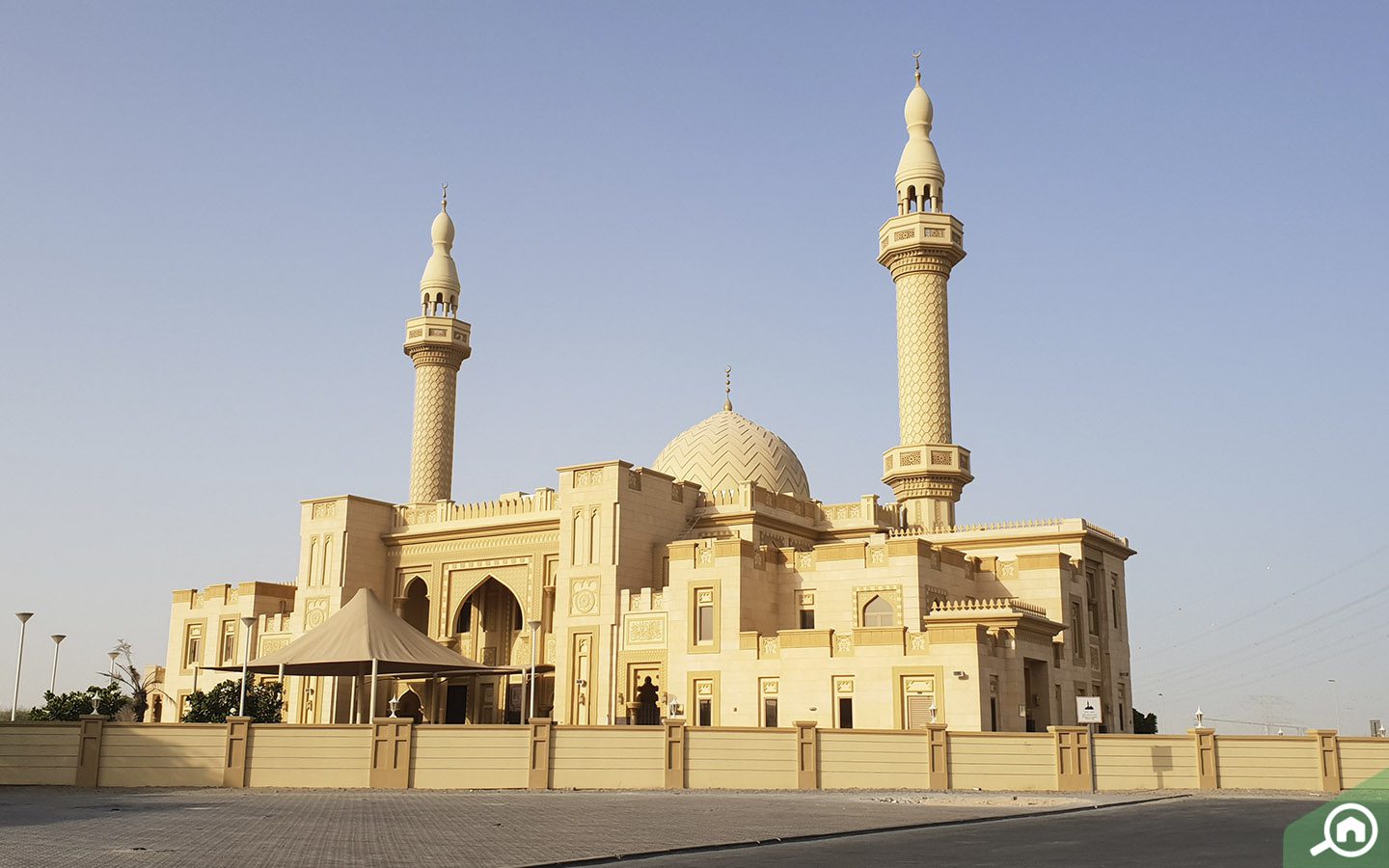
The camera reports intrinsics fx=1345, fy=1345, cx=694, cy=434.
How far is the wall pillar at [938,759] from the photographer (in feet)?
77.8

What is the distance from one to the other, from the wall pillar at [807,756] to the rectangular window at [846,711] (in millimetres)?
9081

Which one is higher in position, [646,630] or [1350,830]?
[646,630]

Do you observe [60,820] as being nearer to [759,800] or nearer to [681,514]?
[759,800]

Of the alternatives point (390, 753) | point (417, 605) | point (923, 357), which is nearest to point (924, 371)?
point (923, 357)

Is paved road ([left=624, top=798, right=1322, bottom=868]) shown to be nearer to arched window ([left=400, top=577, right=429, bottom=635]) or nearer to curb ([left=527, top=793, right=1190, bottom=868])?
curb ([left=527, top=793, right=1190, bottom=868])

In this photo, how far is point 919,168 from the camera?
45000mm

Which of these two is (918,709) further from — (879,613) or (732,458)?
(732,458)

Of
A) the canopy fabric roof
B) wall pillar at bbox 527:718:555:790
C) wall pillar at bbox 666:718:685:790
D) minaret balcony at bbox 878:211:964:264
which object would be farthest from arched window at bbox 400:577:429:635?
wall pillar at bbox 666:718:685:790

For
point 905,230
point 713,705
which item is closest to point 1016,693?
point 713,705

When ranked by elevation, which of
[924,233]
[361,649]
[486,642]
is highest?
[924,233]

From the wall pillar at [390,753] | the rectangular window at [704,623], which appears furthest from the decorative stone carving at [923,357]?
the wall pillar at [390,753]

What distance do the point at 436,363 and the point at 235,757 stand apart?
28.4m

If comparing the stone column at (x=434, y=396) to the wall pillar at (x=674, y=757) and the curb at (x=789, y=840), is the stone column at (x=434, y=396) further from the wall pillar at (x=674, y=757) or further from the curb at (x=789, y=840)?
the curb at (x=789, y=840)

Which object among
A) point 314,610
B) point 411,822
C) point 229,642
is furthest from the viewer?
point 229,642
